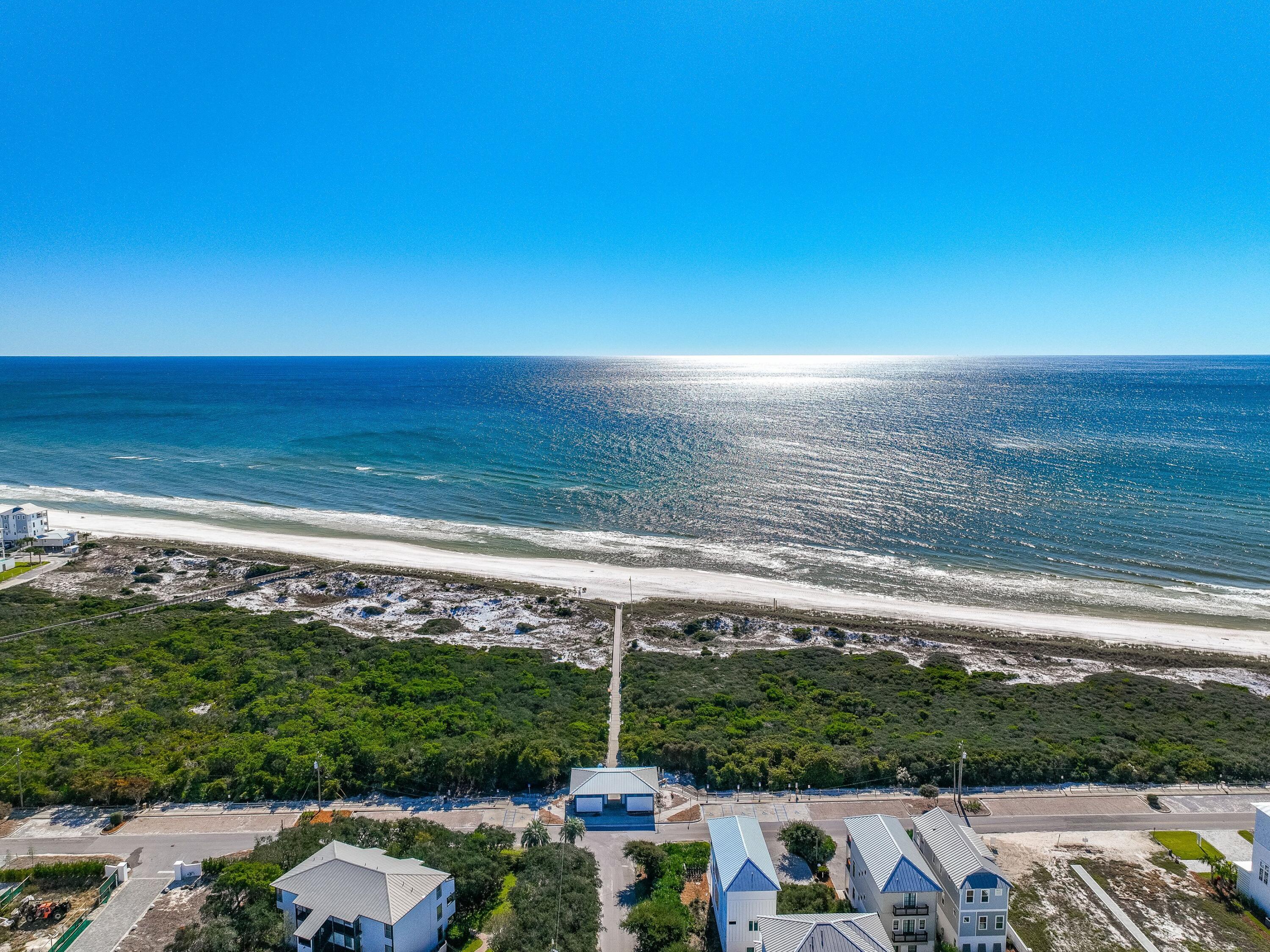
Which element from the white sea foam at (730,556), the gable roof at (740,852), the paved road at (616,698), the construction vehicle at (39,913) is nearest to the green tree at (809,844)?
the gable roof at (740,852)

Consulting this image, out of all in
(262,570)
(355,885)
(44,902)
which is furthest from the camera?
(262,570)

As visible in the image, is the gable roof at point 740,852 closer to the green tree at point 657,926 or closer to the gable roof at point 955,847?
the green tree at point 657,926

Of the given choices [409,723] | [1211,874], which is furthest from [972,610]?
[409,723]

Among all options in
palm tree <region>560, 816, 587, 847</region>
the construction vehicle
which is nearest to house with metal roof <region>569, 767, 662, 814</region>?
palm tree <region>560, 816, 587, 847</region>

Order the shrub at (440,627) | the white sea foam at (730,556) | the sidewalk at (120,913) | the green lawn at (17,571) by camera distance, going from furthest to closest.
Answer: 1. the green lawn at (17,571)
2. the white sea foam at (730,556)
3. the shrub at (440,627)
4. the sidewalk at (120,913)

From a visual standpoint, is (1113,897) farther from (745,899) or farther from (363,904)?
(363,904)

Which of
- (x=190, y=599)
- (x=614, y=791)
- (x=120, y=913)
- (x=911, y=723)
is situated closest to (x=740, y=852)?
(x=614, y=791)
